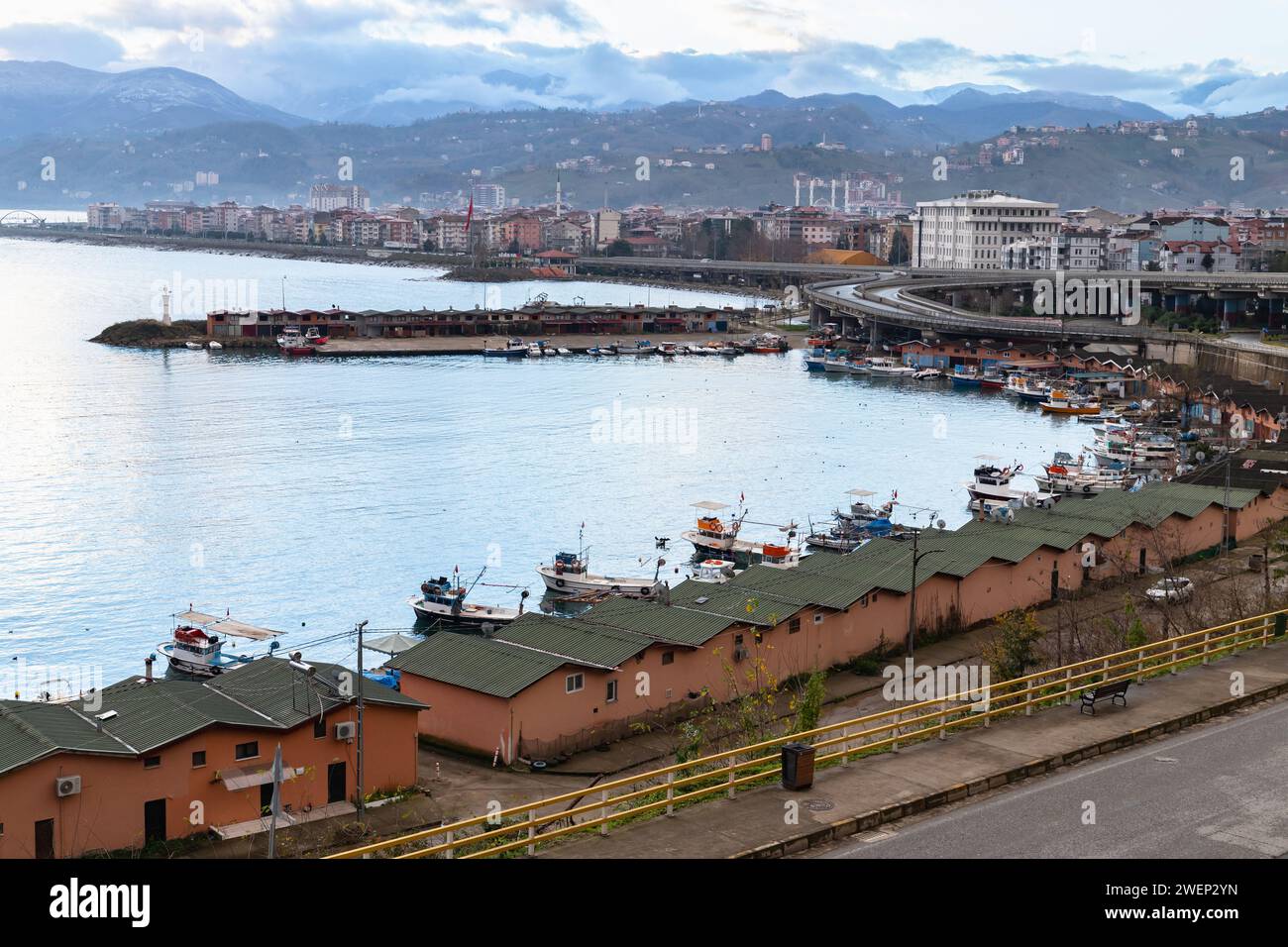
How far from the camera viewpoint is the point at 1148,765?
6.55 m

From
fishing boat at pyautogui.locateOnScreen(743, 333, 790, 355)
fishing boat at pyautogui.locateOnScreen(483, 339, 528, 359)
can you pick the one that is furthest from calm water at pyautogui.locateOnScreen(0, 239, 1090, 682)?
fishing boat at pyautogui.locateOnScreen(743, 333, 790, 355)

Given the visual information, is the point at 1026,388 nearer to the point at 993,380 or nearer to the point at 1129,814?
the point at 993,380

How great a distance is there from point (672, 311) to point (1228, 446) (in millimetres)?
32218

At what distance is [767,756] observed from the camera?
686 centimetres

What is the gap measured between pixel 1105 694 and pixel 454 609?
8465mm

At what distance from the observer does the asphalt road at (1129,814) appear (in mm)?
5438

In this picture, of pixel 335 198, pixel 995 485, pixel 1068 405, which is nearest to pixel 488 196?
pixel 335 198

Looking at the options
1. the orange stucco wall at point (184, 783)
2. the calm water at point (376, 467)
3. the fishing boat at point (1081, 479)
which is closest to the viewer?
the orange stucco wall at point (184, 783)

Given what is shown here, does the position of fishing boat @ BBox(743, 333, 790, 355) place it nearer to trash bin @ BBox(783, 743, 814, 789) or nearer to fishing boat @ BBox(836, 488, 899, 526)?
fishing boat @ BBox(836, 488, 899, 526)

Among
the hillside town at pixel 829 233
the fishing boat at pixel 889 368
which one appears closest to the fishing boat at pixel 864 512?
the fishing boat at pixel 889 368

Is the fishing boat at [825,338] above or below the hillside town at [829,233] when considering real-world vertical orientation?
below

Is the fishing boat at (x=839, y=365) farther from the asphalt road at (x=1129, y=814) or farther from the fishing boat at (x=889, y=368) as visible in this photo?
the asphalt road at (x=1129, y=814)

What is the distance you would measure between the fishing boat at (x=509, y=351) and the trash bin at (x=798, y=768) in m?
40.7

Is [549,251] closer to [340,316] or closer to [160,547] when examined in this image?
[340,316]
